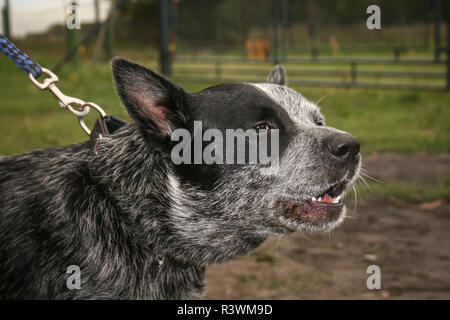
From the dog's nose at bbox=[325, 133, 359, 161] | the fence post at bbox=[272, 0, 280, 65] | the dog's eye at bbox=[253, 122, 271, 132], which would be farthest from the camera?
the fence post at bbox=[272, 0, 280, 65]

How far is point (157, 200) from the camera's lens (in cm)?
264

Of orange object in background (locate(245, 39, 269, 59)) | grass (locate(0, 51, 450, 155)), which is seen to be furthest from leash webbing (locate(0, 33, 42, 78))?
orange object in background (locate(245, 39, 269, 59))

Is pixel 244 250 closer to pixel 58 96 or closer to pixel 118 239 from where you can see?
pixel 118 239

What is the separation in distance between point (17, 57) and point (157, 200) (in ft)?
3.37

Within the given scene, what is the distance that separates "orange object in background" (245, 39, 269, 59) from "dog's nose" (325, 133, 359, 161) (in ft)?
42.4

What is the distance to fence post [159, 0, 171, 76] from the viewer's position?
13.5 m

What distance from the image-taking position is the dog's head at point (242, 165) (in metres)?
2.54

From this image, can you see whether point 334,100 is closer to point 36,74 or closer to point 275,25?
Answer: point 275,25

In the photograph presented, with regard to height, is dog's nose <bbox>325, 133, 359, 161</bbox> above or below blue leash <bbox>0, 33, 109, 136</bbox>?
below

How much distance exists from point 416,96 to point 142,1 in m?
15.5

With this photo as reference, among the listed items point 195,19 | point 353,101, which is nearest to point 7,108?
point 195,19

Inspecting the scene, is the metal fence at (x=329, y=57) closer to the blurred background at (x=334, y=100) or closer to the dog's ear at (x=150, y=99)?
the blurred background at (x=334, y=100)

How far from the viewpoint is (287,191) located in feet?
8.61

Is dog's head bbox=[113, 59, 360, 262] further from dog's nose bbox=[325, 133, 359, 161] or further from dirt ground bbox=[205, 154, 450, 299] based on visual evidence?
dirt ground bbox=[205, 154, 450, 299]
